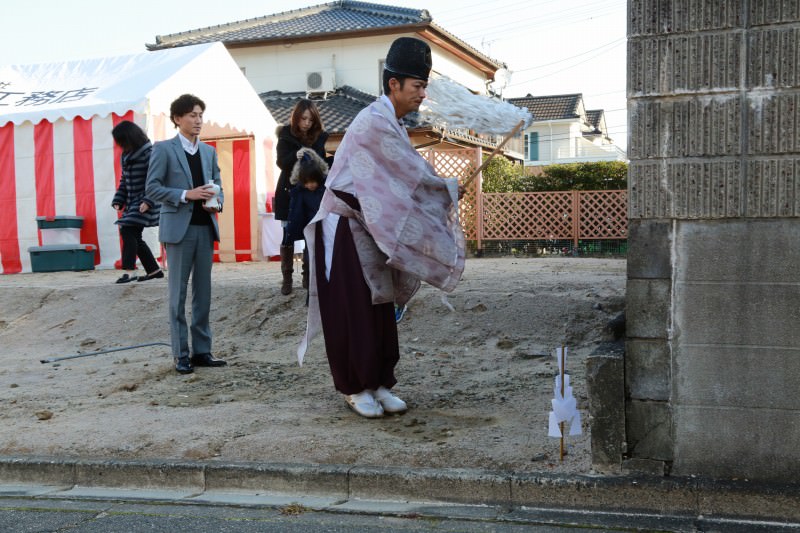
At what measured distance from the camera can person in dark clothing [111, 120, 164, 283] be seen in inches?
382

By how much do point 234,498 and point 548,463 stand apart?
1395 millimetres

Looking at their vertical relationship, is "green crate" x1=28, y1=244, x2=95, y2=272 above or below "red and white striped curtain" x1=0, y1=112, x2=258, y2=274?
below

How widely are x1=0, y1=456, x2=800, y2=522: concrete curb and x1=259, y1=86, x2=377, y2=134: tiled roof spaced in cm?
1794

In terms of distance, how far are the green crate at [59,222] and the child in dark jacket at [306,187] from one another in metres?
6.22

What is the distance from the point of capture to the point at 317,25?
26.9 meters

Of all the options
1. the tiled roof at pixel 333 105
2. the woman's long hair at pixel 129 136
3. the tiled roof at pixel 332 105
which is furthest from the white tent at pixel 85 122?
the tiled roof at pixel 332 105

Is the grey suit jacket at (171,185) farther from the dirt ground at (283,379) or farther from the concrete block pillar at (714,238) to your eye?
the concrete block pillar at (714,238)

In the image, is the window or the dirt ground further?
the window

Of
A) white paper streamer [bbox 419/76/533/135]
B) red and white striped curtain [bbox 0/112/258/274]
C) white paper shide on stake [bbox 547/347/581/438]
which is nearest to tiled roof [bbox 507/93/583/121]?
red and white striped curtain [bbox 0/112/258/274]

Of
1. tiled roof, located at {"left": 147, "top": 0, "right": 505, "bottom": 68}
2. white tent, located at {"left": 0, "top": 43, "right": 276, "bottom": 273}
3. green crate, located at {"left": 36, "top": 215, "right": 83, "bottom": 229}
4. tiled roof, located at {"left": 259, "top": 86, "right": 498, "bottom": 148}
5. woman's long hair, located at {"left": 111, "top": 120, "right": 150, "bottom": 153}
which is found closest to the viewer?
Result: woman's long hair, located at {"left": 111, "top": 120, "right": 150, "bottom": 153}

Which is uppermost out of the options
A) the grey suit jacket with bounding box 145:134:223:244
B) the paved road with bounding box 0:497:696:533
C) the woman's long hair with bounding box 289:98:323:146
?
the woman's long hair with bounding box 289:98:323:146

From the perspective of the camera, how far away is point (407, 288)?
4.95 m

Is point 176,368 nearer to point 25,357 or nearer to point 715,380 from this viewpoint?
point 25,357

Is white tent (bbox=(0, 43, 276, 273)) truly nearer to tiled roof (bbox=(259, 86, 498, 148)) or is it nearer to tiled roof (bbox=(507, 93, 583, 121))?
tiled roof (bbox=(259, 86, 498, 148))
